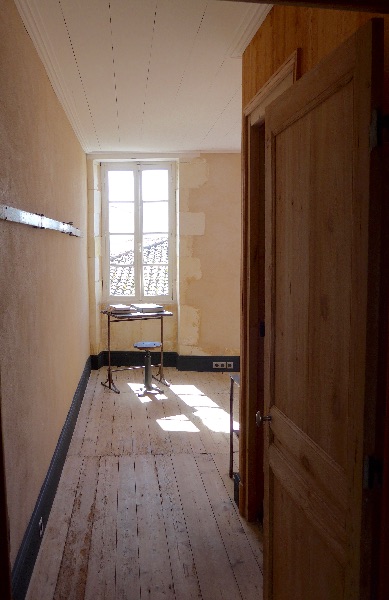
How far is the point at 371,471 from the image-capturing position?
133 centimetres

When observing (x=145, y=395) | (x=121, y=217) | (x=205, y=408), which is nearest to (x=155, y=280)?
(x=121, y=217)

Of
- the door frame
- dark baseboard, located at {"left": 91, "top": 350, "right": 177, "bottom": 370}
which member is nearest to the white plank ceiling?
the door frame

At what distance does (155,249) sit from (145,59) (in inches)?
155

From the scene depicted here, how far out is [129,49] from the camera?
127 inches

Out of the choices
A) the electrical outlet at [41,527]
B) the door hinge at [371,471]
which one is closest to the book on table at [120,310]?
the electrical outlet at [41,527]

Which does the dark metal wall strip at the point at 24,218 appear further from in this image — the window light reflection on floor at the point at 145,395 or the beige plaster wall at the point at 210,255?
the beige plaster wall at the point at 210,255

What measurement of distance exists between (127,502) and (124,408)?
6.73 feet

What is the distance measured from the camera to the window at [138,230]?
7156 mm

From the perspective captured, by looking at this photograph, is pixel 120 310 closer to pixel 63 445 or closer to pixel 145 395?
pixel 145 395

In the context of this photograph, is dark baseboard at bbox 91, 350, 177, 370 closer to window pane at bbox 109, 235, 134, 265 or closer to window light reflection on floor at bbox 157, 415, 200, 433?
window pane at bbox 109, 235, 134, 265

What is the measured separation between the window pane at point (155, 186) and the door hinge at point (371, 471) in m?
6.16

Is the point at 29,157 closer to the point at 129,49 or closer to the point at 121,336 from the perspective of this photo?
the point at 129,49

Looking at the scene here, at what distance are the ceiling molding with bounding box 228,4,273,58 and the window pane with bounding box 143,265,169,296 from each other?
4.18m

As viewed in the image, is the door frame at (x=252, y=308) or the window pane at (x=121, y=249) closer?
the door frame at (x=252, y=308)
